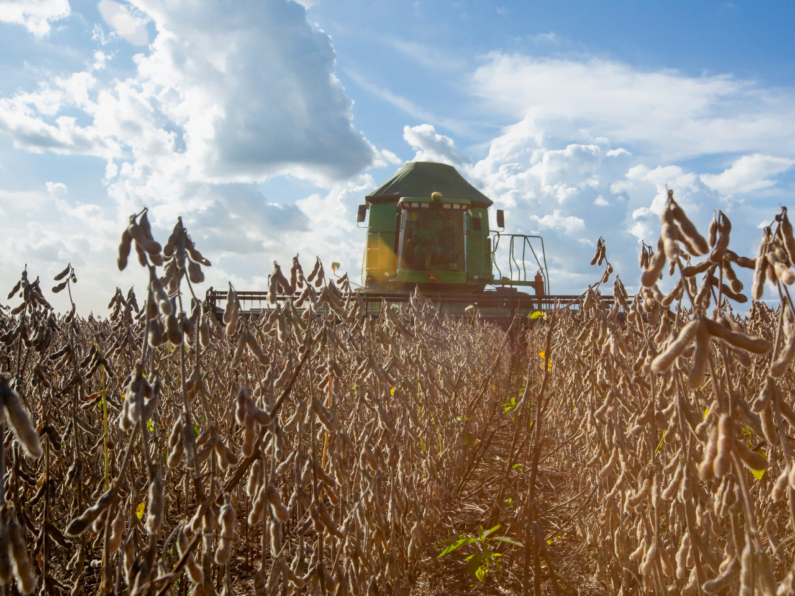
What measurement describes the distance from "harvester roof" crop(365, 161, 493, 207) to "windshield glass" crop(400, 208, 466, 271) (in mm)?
3016

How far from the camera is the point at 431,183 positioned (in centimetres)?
1667

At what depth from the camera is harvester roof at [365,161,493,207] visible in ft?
53.2

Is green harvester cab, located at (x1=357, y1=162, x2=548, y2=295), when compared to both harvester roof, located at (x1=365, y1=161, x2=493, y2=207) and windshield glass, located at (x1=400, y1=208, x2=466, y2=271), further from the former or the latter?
harvester roof, located at (x1=365, y1=161, x2=493, y2=207)

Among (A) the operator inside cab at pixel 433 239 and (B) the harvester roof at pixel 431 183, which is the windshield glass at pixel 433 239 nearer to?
(A) the operator inside cab at pixel 433 239

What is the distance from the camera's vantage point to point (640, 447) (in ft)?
6.22

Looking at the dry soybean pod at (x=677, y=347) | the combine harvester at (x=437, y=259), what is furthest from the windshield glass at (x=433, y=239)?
the dry soybean pod at (x=677, y=347)

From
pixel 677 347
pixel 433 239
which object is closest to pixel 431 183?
pixel 433 239

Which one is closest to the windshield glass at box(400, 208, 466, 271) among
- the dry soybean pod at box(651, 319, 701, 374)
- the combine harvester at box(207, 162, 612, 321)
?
the combine harvester at box(207, 162, 612, 321)

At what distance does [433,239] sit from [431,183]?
4.34m

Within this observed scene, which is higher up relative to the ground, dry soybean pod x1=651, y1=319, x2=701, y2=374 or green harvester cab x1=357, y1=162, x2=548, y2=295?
green harvester cab x1=357, y1=162, x2=548, y2=295

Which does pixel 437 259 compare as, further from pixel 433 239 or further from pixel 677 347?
pixel 677 347

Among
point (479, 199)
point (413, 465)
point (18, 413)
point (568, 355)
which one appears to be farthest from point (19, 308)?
point (479, 199)

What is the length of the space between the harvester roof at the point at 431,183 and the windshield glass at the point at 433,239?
302 centimetres

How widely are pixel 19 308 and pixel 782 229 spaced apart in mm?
2247
